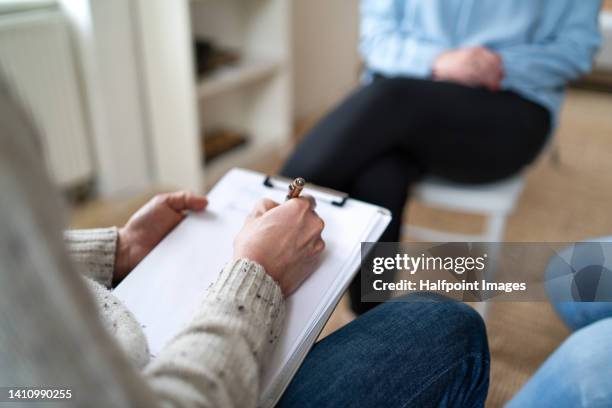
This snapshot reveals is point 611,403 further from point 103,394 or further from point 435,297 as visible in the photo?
point 103,394

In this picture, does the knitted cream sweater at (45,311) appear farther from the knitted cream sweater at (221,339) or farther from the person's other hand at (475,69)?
the person's other hand at (475,69)

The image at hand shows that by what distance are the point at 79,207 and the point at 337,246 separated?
1.35 meters

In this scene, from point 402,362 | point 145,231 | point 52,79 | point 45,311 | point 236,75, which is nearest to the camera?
point 45,311

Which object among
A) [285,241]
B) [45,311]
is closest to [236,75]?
[285,241]

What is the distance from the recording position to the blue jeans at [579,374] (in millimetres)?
600

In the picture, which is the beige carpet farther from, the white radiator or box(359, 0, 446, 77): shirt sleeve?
box(359, 0, 446, 77): shirt sleeve

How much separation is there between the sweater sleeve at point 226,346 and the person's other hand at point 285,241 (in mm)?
29

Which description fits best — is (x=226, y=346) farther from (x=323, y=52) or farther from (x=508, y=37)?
(x=323, y=52)

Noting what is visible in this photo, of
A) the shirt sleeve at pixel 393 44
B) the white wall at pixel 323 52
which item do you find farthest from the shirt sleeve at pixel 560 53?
the white wall at pixel 323 52

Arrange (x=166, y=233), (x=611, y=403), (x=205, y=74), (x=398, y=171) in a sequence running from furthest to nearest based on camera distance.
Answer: (x=205, y=74)
(x=398, y=171)
(x=166, y=233)
(x=611, y=403)

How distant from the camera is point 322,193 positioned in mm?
754

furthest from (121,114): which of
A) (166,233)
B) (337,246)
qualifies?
(337,246)

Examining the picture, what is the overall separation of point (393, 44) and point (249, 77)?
0.74 metres

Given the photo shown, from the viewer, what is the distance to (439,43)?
1.26 meters
